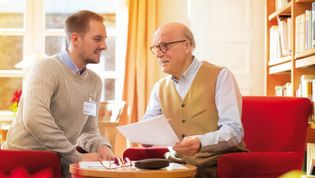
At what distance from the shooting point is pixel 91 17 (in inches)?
100

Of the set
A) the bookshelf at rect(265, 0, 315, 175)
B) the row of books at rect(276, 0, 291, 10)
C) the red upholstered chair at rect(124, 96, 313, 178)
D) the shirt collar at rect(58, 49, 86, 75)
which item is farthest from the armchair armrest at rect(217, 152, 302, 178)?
the row of books at rect(276, 0, 291, 10)

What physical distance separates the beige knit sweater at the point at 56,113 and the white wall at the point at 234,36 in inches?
108

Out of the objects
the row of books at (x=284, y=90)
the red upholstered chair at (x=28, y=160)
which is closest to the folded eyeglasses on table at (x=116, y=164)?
the red upholstered chair at (x=28, y=160)

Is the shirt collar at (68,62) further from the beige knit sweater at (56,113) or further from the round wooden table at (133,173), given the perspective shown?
the round wooden table at (133,173)

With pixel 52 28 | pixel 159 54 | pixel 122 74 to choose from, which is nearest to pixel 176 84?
pixel 159 54

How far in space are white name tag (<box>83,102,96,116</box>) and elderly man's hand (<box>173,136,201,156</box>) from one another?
564 mm

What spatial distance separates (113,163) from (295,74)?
7.99 ft

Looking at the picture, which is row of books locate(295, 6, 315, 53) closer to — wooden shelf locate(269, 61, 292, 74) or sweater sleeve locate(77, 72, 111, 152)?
wooden shelf locate(269, 61, 292, 74)

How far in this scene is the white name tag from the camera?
2.48 meters

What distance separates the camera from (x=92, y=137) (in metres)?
2.53

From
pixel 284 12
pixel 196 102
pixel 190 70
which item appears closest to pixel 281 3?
pixel 284 12

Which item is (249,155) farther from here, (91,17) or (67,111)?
(91,17)

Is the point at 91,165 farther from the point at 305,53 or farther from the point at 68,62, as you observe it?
the point at 305,53

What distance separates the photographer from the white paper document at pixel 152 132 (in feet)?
6.46
